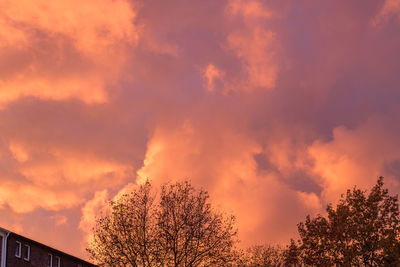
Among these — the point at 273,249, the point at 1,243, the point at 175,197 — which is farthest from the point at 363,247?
the point at 273,249

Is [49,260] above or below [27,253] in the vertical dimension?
above

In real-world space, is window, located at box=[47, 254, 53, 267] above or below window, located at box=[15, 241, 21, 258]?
above

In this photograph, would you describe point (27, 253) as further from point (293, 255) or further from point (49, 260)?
point (293, 255)

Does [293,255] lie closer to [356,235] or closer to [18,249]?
[356,235]

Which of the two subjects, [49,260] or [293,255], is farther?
[49,260]

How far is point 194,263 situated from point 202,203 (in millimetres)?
6437

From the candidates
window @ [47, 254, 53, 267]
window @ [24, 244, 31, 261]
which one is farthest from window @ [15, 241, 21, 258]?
window @ [47, 254, 53, 267]

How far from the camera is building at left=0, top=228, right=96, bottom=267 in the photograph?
152ft

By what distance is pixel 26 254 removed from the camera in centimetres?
5038

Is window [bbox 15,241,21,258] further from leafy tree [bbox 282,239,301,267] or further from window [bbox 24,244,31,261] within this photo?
leafy tree [bbox 282,239,301,267]

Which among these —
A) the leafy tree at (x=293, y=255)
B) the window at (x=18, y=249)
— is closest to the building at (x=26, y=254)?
the window at (x=18, y=249)

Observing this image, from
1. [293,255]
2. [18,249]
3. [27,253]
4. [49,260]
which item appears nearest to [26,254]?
[27,253]

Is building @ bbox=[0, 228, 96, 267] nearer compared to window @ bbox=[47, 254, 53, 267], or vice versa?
building @ bbox=[0, 228, 96, 267]

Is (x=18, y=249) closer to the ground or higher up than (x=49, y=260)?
closer to the ground
